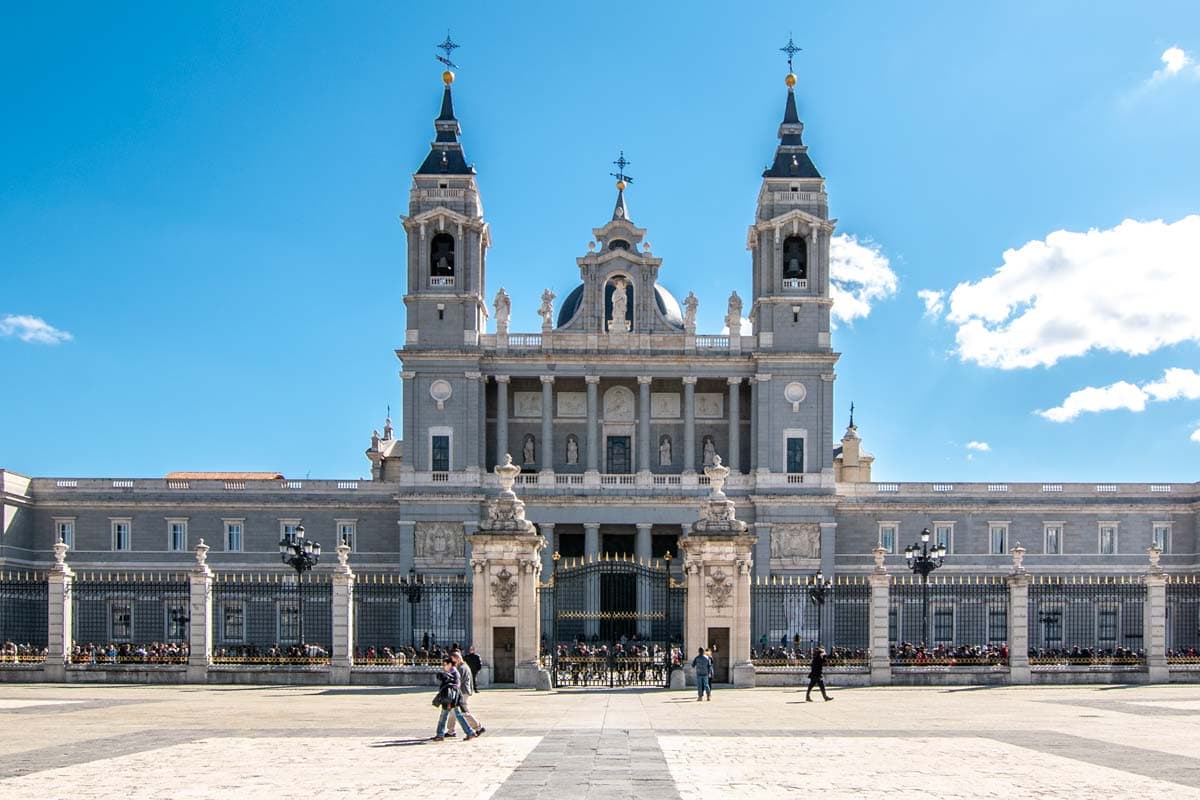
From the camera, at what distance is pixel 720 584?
3400cm

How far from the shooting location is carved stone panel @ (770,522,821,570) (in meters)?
68.0

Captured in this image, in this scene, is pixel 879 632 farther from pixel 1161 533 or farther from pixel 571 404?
pixel 571 404

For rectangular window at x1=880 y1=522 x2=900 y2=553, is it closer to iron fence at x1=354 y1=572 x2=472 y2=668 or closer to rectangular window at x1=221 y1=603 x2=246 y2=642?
A: iron fence at x1=354 y1=572 x2=472 y2=668

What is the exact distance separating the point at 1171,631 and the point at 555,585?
24300mm

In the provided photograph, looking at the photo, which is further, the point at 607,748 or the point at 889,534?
the point at 889,534

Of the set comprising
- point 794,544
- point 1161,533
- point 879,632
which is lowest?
point 794,544

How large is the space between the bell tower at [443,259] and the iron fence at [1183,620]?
33.5 meters

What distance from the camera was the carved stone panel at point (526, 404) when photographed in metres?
73.0

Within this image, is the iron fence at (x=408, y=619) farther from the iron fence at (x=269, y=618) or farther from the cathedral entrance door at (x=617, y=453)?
the cathedral entrance door at (x=617, y=453)

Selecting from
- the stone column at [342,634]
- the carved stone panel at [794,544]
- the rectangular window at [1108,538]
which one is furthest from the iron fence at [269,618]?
the rectangular window at [1108,538]

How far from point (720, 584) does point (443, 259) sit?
3945cm

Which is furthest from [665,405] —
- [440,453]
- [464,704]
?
[464,704]

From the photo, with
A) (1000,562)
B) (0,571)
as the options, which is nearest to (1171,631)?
(1000,562)

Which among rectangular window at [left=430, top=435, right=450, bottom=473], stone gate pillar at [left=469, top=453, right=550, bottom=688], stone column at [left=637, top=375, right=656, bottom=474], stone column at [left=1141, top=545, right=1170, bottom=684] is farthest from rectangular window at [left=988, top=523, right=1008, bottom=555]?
stone gate pillar at [left=469, top=453, right=550, bottom=688]
